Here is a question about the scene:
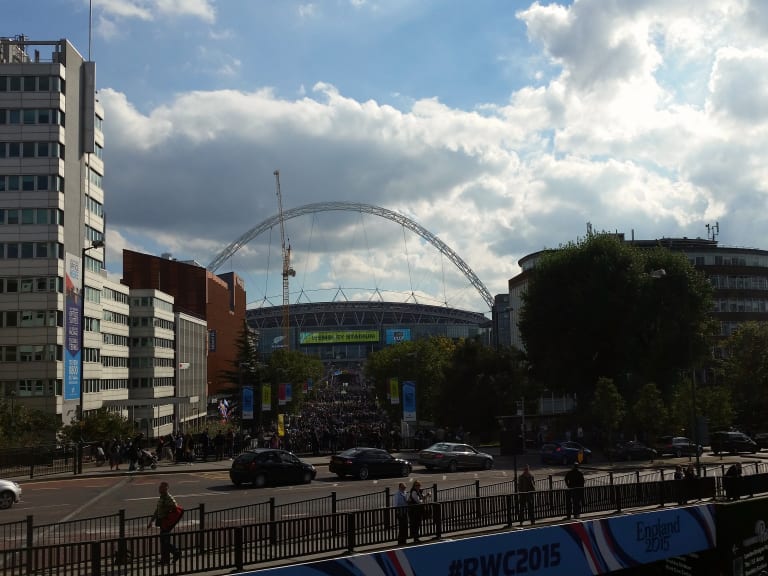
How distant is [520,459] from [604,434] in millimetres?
10541

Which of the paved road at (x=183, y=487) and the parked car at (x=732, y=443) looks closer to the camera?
the paved road at (x=183, y=487)

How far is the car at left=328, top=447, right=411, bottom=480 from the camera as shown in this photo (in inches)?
1421

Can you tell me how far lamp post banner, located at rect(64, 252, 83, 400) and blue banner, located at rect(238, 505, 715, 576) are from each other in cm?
3904

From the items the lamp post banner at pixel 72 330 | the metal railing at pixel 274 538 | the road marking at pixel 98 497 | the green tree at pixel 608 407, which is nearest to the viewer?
the metal railing at pixel 274 538

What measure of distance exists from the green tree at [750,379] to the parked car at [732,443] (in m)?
16.3

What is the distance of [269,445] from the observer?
51375 mm

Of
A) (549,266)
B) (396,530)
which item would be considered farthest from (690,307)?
(396,530)

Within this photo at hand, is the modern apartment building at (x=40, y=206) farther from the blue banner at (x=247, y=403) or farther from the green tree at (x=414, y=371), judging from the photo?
the green tree at (x=414, y=371)

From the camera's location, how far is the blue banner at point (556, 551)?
49.7 feet

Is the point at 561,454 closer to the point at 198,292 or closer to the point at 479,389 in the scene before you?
the point at 479,389

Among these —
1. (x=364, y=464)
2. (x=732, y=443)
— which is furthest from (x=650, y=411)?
(x=364, y=464)

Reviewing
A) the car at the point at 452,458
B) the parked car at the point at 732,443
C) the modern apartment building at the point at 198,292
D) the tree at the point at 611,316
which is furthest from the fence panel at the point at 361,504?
the modern apartment building at the point at 198,292

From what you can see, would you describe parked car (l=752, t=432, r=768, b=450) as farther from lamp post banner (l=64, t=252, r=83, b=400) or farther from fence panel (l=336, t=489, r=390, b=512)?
lamp post banner (l=64, t=252, r=83, b=400)

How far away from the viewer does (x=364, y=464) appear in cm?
3625
